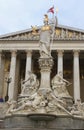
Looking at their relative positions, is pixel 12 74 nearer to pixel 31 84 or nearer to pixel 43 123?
pixel 31 84

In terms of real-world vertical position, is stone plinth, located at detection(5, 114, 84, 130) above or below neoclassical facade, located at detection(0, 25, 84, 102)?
below

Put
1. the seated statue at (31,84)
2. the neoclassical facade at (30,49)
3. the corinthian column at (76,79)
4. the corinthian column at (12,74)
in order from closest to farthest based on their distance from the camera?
the seated statue at (31,84) < the corinthian column at (76,79) < the corinthian column at (12,74) < the neoclassical facade at (30,49)

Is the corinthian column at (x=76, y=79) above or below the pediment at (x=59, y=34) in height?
below

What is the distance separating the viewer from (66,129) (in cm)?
1522

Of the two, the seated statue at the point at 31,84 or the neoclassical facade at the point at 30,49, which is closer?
the seated statue at the point at 31,84

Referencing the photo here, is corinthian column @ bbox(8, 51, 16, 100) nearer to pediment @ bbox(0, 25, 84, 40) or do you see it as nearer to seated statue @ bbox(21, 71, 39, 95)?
pediment @ bbox(0, 25, 84, 40)

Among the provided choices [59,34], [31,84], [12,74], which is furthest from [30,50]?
[31,84]

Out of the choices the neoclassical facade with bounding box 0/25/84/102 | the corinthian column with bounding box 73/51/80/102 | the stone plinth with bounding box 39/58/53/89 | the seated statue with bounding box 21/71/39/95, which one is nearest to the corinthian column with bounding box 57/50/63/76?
the neoclassical facade with bounding box 0/25/84/102

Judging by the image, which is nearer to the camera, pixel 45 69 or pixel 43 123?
pixel 43 123

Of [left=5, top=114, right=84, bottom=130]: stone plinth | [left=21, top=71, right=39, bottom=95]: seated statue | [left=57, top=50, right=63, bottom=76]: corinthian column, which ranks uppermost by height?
[left=57, top=50, right=63, bottom=76]: corinthian column

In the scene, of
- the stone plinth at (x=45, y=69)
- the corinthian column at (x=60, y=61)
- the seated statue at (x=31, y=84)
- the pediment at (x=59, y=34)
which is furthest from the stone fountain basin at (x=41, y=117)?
the pediment at (x=59, y=34)

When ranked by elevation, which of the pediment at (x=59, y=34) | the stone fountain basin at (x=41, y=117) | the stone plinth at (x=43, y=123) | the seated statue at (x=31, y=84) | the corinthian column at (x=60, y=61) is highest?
the pediment at (x=59, y=34)

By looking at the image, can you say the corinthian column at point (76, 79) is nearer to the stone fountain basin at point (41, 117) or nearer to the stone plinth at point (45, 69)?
the stone plinth at point (45, 69)

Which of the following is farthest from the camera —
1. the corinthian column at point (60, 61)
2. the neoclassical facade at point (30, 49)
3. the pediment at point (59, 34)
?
the pediment at point (59, 34)
